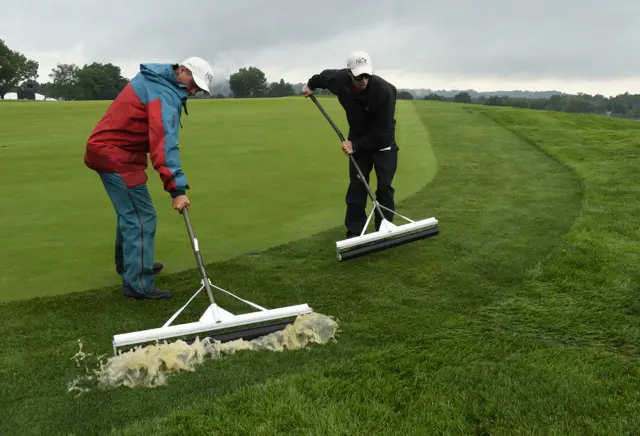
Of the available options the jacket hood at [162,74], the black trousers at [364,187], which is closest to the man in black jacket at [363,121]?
the black trousers at [364,187]

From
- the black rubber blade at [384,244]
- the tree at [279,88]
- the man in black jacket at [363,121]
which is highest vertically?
the tree at [279,88]

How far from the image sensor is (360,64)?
4.31 m

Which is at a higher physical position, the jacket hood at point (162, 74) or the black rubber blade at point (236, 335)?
the jacket hood at point (162, 74)

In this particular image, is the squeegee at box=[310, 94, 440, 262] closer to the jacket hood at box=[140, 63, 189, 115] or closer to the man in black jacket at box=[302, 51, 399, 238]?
the man in black jacket at box=[302, 51, 399, 238]

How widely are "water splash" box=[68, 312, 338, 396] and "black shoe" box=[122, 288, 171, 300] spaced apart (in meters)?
0.73

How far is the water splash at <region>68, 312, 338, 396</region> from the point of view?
2.65 m

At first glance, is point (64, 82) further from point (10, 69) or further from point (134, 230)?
point (134, 230)

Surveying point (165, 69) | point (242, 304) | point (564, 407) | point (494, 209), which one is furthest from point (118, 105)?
point (494, 209)

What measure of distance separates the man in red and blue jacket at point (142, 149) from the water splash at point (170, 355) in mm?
856

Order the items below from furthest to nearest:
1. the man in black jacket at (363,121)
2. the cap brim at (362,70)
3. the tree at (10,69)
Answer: the tree at (10,69), the man in black jacket at (363,121), the cap brim at (362,70)

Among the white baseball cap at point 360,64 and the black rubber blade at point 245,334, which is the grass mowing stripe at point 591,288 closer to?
the black rubber blade at point 245,334

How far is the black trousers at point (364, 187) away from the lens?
5043 millimetres

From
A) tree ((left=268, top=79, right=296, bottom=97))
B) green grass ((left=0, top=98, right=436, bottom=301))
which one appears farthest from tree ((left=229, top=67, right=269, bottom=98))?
green grass ((left=0, top=98, right=436, bottom=301))

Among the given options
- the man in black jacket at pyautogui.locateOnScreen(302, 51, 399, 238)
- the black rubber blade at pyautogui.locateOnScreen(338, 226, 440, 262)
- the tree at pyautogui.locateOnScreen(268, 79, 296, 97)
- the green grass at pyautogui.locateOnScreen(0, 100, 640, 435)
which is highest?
the tree at pyautogui.locateOnScreen(268, 79, 296, 97)
